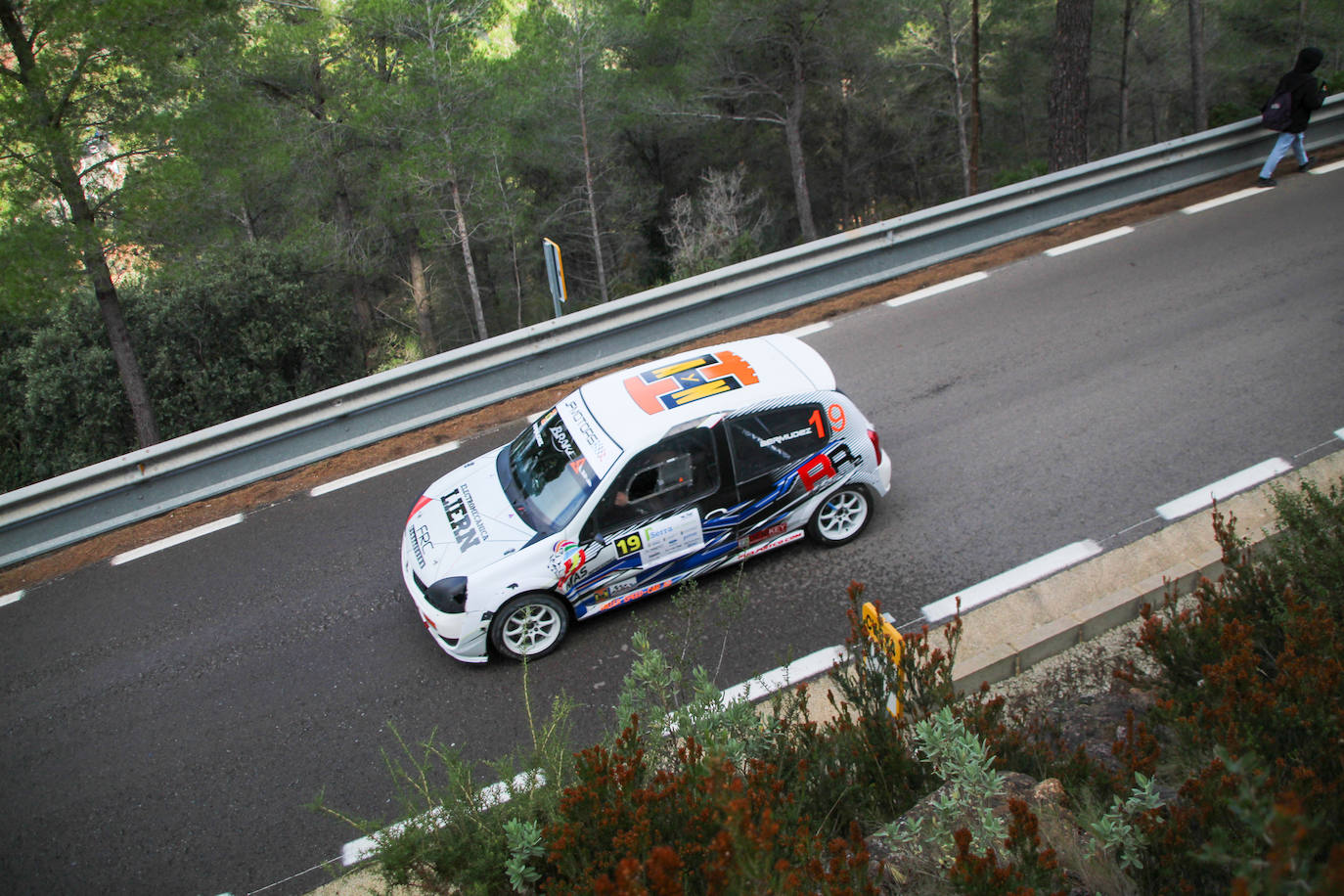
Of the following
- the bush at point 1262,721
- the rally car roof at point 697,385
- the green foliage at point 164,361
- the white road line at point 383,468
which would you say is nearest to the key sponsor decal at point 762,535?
the rally car roof at point 697,385

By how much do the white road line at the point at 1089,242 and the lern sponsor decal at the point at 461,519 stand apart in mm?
8420

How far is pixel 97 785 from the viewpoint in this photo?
20.0 feet

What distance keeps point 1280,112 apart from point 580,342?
393 inches

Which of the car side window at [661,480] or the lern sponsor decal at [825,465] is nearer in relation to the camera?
the car side window at [661,480]

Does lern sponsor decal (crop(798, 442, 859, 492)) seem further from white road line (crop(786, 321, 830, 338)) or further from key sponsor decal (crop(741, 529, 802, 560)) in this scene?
white road line (crop(786, 321, 830, 338))

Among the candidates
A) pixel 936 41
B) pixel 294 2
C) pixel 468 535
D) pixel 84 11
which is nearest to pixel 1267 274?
pixel 468 535

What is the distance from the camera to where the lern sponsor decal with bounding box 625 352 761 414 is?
6906mm

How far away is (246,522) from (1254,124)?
14.0m

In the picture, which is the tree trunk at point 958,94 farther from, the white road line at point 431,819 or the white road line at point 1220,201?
the white road line at point 431,819

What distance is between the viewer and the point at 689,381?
7117 millimetres

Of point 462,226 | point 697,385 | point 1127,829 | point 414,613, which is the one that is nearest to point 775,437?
point 697,385

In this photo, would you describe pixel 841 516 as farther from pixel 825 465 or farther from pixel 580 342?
pixel 580 342

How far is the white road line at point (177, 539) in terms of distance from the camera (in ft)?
28.4

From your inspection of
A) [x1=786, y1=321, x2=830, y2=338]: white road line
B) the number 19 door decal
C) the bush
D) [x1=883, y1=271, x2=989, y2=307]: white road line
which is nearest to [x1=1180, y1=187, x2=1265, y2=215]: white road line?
[x1=883, y1=271, x2=989, y2=307]: white road line
